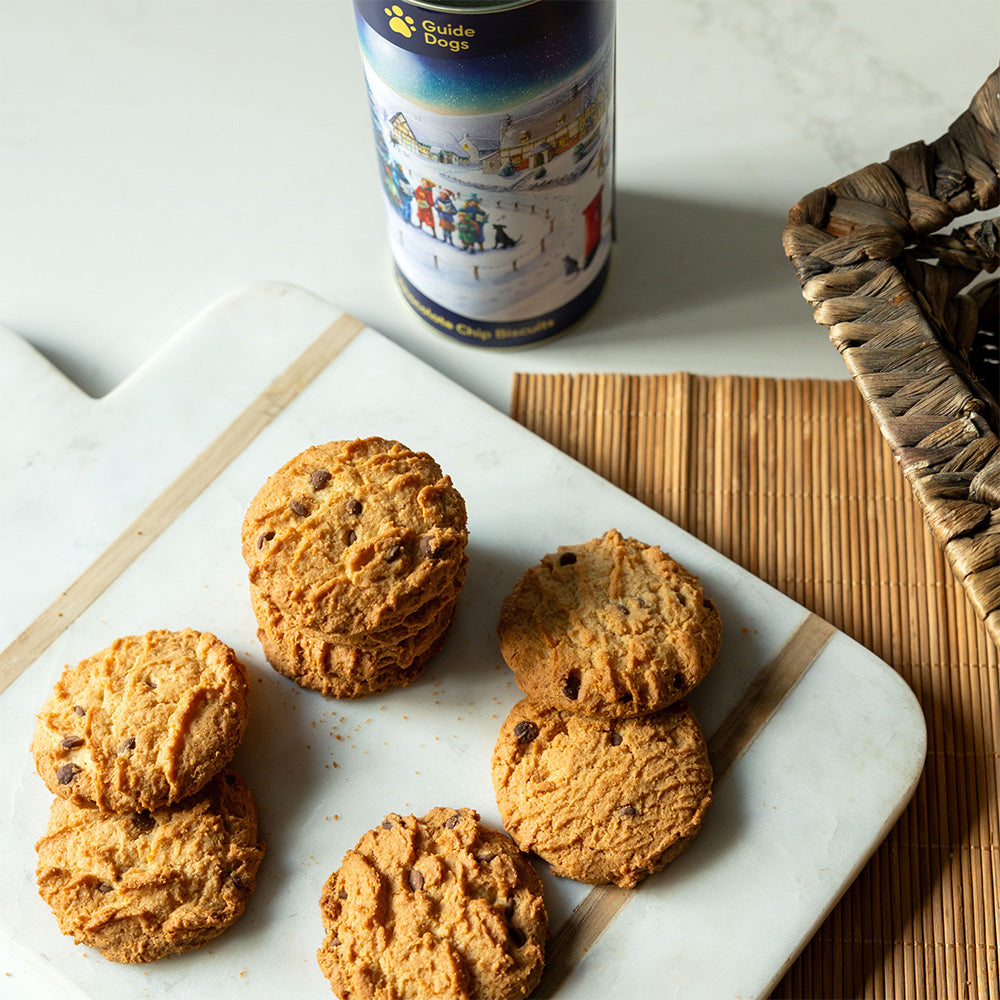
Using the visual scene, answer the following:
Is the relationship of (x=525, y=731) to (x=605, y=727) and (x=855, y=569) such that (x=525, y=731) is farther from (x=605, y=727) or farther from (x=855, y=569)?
(x=855, y=569)

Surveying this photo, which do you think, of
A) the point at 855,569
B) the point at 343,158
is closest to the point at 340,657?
the point at 855,569

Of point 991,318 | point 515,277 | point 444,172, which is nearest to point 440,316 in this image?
point 515,277

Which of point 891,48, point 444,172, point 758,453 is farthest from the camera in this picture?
point 891,48

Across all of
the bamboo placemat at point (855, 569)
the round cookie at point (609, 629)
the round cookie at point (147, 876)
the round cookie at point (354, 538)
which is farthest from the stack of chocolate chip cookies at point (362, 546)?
the bamboo placemat at point (855, 569)

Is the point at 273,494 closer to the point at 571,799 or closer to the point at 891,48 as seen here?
the point at 571,799

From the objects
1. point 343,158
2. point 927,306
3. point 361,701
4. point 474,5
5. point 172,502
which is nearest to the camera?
point 474,5

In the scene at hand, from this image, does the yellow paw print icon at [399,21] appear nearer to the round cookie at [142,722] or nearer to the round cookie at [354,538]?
the round cookie at [354,538]
